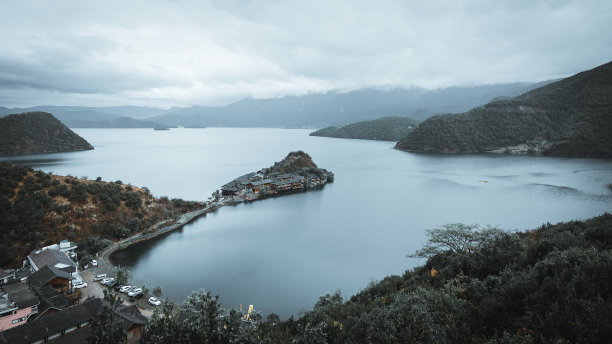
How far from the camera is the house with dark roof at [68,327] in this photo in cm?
1090

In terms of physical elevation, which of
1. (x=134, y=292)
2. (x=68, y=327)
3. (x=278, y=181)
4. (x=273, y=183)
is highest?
(x=278, y=181)

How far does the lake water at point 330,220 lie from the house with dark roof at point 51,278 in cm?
368

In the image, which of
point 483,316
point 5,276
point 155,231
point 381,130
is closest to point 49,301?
point 5,276

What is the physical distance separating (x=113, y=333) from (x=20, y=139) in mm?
103487

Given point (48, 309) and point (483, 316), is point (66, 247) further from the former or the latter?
point (483, 316)

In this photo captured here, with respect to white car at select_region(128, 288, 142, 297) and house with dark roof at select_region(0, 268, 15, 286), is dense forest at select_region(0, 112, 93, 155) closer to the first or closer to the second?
house with dark roof at select_region(0, 268, 15, 286)

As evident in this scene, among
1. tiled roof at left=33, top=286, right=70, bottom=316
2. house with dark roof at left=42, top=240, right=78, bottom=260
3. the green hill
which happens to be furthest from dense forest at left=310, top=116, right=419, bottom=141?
tiled roof at left=33, top=286, right=70, bottom=316

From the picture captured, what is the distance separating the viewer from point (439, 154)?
87.9 m

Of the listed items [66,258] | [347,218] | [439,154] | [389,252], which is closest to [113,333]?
[66,258]

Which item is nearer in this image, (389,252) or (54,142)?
(389,252)

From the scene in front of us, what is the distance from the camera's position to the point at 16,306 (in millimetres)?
12438

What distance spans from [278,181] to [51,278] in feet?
103

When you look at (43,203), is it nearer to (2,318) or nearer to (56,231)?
(56,231)

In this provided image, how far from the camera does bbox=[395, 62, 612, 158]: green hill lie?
71750 mm
